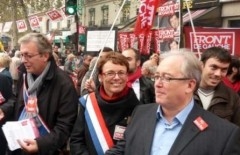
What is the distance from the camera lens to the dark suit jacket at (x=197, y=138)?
106 inches

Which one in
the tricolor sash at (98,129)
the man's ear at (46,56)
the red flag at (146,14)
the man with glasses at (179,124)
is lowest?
the tricolor sash at (98,129)

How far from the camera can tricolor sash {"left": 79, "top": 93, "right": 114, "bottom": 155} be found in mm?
3676

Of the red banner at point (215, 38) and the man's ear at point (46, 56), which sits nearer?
the man's ear at point (46, 56)

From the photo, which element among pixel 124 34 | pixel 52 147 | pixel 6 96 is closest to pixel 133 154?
pixel 52 147

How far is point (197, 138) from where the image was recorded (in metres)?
2.74

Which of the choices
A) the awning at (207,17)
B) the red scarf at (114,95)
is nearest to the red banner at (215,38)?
the red scarf at (114,95)

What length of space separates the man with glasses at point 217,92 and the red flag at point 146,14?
8.23 feet

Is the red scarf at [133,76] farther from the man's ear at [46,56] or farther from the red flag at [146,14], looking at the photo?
the man's ear at [46,56]

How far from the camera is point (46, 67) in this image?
390 centimetres

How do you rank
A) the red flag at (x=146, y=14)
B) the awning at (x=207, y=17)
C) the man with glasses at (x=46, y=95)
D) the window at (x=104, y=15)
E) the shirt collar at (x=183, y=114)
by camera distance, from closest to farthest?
the shirt collar at (x=183, y=114)
the man with glasses at (x=46, y=95)
the red flag at (x=146, y=14)
the awning at (x=207, y=17)
the window at (x=104, y=15)

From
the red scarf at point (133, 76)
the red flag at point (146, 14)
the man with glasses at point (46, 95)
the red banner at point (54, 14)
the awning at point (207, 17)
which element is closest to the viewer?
the man with glasses at point (46, 95)

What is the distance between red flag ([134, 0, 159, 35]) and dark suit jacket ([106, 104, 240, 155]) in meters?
3.53

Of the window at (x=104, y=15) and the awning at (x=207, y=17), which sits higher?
the window at (x=104, y=15)

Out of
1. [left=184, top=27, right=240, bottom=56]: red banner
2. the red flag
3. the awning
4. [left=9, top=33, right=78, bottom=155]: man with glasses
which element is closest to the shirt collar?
[left=9, top=33, right=78, bottom=155]: man with glasses
